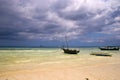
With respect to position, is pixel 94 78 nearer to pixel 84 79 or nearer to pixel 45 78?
pixel 84 79

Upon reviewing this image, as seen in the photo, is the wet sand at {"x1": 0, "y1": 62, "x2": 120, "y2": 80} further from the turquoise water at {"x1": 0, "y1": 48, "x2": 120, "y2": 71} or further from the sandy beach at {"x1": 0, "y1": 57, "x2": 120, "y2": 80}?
the turquoise water at {"x1": 0, "y1": 48, "x2": 120, "y2": 71}

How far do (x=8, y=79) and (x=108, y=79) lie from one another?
8420 millimetres

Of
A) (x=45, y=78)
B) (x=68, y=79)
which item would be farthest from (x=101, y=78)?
(x=45, y=78)

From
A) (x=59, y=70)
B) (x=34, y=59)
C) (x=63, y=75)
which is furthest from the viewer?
(x=34, y=59)

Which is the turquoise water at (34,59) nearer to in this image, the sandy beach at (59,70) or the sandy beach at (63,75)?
the sandy beach at (59,70)

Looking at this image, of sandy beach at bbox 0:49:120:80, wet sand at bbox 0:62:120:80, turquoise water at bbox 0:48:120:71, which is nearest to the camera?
wet sand at bbox 0:62:120:80

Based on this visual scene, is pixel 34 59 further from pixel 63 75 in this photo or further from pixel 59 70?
pixel 63 75

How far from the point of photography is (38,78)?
12.7 meters

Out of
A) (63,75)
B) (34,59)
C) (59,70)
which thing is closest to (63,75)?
(63,75)

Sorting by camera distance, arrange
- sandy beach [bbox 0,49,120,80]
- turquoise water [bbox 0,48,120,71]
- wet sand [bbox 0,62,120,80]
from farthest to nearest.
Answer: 1. turquoise water [bbox 0,48,120,71]
2. sandy beach [bbox 0,49,120,80]
3. wet sand [bbox 0,62,120,80]

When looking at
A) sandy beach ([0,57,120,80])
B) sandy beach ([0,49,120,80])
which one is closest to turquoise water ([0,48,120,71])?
sandy beach ([0,49,120,80])

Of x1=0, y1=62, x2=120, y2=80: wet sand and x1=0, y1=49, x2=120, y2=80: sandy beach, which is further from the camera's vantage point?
x1=0, y1=49, x2=120, y2=80: sandy beach

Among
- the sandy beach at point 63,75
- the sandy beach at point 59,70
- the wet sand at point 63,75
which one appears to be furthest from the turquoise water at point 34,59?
the wet sand at point 63,75

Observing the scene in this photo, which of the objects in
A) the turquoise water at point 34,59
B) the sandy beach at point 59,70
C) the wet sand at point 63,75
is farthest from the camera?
the turquoise water at point 34,59
